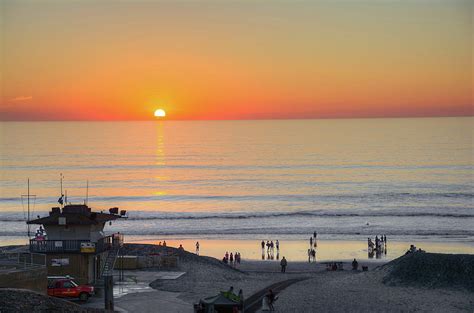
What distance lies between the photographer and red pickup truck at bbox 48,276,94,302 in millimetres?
34000

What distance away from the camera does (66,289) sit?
34.2 m

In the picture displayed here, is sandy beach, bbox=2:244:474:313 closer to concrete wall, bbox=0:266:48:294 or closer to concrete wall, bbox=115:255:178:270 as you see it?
concrete wall, bbox=115:255:178:270

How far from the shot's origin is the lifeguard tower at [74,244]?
38281mm

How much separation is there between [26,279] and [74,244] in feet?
26.7

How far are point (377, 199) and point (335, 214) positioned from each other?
50.4ft

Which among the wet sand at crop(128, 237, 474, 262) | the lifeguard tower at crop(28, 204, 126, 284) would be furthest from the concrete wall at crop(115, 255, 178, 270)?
the wet sand at crop(128, 237, 474, 262)

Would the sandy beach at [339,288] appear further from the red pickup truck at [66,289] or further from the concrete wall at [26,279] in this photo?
the concrete wall at [26,279]

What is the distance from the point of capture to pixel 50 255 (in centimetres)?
3838

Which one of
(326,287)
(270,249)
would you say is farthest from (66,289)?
(270,249)

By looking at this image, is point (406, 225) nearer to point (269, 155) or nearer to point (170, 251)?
point (170, 251)

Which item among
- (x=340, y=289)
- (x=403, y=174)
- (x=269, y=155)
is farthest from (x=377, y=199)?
(x=269, y=155)

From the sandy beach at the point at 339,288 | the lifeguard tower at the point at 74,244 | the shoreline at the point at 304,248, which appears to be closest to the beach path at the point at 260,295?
the sandy beach at the point at 339,288

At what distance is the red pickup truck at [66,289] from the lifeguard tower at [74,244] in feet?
10.4

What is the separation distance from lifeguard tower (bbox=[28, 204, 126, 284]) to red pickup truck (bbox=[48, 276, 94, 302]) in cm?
318
